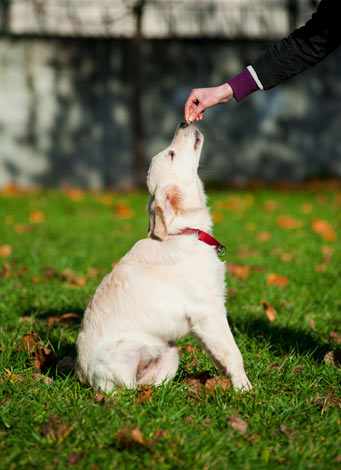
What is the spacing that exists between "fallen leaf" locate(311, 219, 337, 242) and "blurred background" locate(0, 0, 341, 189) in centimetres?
591

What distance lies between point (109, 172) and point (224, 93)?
434 inches

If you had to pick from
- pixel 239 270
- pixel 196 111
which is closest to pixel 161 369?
pixel 196 111

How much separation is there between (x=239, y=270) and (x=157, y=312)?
254 centimetres

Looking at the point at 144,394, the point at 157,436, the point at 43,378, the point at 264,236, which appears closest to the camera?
the point at 157,436

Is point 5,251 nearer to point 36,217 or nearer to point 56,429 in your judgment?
point 36,217

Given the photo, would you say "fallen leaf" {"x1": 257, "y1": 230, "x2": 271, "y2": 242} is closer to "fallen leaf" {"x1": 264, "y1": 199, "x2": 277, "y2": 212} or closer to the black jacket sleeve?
"fallen leaf" {"x1": 264, "y1": 199, "x2": 277, "y2": 212}

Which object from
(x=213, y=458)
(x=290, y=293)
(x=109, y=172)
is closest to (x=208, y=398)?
(x=213, y=458)

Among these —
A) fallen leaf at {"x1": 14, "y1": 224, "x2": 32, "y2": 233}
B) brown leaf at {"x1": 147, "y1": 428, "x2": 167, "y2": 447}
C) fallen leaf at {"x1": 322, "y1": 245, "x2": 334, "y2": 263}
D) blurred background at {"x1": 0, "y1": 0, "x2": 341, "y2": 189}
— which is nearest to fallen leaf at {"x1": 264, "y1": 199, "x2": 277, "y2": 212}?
fallen leaf at {"x1": 322, "y1": 245, "x2": 334, "y2": 263}

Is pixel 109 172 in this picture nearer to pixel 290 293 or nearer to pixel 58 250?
pixel 58 250

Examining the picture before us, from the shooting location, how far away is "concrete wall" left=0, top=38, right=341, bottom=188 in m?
13.7

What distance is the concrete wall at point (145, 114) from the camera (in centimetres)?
1369

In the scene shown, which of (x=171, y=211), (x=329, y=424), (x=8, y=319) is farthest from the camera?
(x=8, y=319)

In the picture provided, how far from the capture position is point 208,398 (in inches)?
110

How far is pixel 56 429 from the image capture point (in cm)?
241
